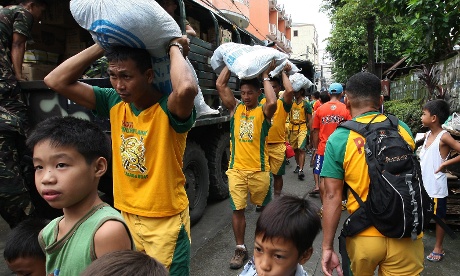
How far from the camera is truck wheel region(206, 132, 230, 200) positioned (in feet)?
18.1

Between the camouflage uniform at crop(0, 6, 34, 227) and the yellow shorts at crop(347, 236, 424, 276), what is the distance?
8.12ft

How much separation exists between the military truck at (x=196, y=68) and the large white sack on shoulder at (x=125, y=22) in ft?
4.74

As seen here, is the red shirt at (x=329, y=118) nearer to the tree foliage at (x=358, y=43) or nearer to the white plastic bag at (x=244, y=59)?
the white plastic bag at (x=244, y=59)

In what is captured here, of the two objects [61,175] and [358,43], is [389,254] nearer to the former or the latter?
[61,175]

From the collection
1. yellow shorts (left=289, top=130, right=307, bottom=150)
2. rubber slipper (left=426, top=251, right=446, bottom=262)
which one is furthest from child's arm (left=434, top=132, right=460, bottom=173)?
yellow shorts (left=289, top=130, right=307, bottom=150)

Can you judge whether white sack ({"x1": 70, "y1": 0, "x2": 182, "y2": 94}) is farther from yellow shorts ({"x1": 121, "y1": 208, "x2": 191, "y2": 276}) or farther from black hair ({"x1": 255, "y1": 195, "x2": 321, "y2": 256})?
black hair ({"x1": 255, "y1": 195, "x2": 321, "y2": 256})

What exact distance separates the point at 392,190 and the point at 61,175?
1.68 meters

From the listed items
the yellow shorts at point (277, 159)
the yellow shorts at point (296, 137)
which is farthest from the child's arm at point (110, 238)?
the yellow shorts at point (296, 137)

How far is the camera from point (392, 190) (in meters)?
2.11

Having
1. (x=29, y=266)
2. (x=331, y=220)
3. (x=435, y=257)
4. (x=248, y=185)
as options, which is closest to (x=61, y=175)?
(x=29, y=266)

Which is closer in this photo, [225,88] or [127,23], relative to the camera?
[127,23]

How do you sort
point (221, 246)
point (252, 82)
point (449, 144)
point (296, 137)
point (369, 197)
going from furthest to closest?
1. point (296, 137)
2. point (221, 246)
3. point (252, 82)
4. point (449, 144)
5. point (369, 197)

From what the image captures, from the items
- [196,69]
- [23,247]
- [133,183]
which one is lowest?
[23,247]

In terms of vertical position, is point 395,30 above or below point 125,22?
above
